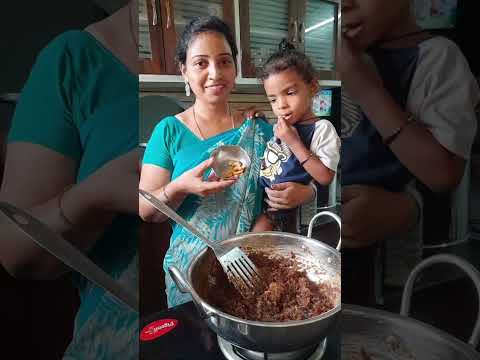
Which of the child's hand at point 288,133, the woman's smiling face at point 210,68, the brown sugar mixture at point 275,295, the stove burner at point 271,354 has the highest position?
the woman's smiling face at point 210,68

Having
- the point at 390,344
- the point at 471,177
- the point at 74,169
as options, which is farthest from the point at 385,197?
the point at 74,169

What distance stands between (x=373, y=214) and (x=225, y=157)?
0.25 metres

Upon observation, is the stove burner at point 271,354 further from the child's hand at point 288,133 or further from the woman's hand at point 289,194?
the child's hand at point 288,133

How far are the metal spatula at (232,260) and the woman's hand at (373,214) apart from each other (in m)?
0.17

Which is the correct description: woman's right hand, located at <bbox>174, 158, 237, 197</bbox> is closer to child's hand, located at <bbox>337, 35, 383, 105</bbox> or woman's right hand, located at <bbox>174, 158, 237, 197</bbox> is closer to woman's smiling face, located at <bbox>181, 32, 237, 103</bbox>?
woman's smiling face, located at <bbox>181, 32, 237, 103</bbox>

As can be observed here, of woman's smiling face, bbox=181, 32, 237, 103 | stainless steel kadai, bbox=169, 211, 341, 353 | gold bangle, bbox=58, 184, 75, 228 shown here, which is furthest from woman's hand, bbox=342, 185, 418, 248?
gold bangle, bbox=58, 184, 75, 228

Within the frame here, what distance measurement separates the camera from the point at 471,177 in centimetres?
43

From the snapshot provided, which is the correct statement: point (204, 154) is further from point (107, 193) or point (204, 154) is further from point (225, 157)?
point (107, 193)

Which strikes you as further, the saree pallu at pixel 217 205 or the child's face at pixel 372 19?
the saree pallu at pixel 217 205

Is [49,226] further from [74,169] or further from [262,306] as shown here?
[262,306]

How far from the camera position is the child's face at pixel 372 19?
0.44 meters

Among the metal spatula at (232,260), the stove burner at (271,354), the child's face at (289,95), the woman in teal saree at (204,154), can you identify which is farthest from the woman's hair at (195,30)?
the stove burner at (271,354)

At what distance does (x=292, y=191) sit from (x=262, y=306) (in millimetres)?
194

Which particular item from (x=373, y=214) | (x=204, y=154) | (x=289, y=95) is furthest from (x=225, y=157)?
(x=373, y=214)
